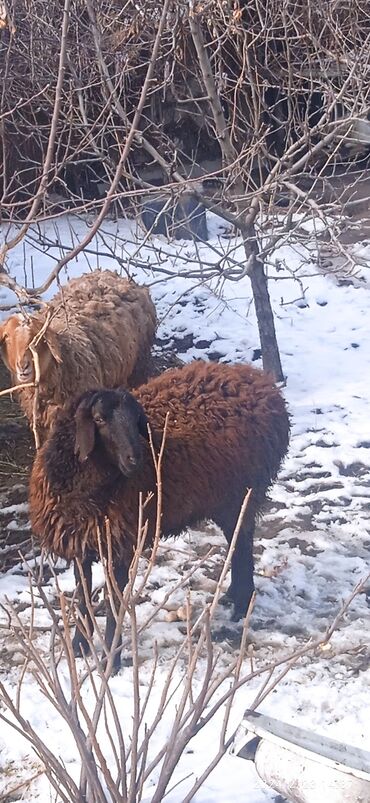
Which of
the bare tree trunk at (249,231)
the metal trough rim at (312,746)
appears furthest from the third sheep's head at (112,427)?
the bare tree trunk at (249,231)

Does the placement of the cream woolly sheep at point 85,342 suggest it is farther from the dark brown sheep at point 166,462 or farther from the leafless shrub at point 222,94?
the dark brown sheep at point 166,462

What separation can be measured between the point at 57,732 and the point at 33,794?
40cm

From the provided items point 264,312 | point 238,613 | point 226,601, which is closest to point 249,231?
point 264,312

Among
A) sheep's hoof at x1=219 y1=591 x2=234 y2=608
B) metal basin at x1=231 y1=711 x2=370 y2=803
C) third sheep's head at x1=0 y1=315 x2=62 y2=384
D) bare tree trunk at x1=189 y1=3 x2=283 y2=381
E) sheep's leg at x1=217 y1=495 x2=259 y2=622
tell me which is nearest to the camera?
metal basin at x1=231 y1=711 x2=370 y2=803

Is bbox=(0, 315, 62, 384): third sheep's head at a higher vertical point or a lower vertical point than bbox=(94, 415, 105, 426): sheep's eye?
higher

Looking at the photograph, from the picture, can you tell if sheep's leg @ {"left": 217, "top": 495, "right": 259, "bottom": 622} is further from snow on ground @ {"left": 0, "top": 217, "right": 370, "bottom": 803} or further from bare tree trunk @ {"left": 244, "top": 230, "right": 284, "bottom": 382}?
bare tree trunk @ {"left": 244, "top": 230, "right": 284, "bottom": 382}

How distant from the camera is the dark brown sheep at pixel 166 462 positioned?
4.14m

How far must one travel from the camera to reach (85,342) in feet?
21.6

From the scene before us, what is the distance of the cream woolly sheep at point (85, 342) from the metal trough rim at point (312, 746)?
11.1ft

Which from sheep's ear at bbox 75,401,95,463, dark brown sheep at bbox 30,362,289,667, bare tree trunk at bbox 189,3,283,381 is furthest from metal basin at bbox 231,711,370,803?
bare tree trunk at bbox 189,3,283,381

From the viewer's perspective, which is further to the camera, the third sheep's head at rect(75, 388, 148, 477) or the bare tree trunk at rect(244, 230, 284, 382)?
the bare tree trunk at rect(244, 230, 284, 382)

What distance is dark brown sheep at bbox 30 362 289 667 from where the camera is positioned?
4.14 meters

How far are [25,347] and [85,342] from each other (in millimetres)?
686

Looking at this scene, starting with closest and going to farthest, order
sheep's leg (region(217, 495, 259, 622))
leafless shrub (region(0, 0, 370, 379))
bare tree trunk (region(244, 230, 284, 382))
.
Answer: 1. sheep's leg (region(217, 495, 259, 622))
2. leafless shrub (region(0, 0, 370, 379))
3. bare tree trunk (region(244, 230, 284, 382))
